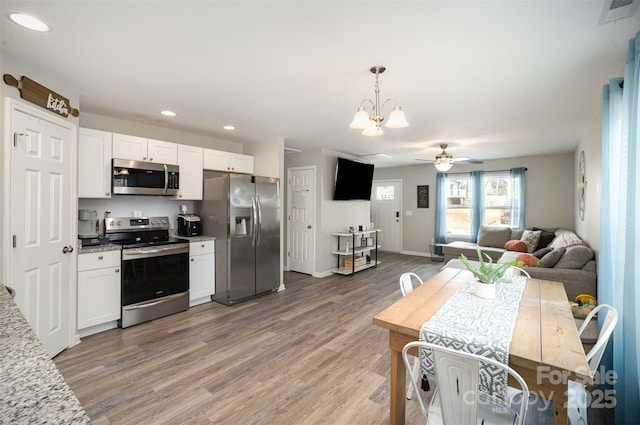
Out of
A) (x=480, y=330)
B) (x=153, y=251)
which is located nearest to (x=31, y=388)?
(x=480, y=330)

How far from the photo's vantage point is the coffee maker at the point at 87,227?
3.16 metres

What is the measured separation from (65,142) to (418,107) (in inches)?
138

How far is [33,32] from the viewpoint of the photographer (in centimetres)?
188

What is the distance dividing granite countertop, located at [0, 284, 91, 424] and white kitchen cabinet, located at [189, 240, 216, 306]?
3.01 m

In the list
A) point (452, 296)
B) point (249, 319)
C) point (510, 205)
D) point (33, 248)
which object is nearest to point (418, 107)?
point (452, 296)

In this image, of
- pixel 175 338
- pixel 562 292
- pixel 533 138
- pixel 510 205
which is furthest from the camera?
pixel 510 205

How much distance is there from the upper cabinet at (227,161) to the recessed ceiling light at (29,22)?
244 cm

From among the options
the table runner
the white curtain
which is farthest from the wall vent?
the table runner

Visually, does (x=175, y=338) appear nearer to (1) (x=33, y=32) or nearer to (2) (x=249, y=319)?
(2) (x=249, y=319)

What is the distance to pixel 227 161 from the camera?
179 inches

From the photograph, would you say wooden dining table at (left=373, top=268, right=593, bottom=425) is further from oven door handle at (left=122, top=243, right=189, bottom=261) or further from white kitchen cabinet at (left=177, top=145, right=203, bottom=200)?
white kitchen cabinet at (left=177, top=145, right=203, bottom=200)

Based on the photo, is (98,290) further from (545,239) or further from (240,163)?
(545,239)

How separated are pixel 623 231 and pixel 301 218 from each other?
4.54 meters

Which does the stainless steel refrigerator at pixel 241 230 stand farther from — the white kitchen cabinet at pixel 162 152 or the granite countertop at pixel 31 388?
the granite countertop at pixel 31 388
